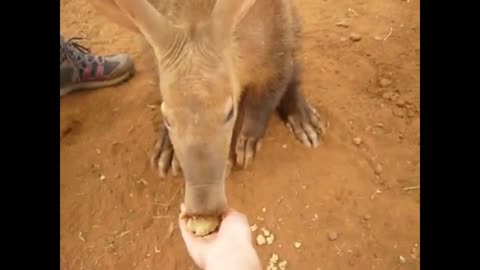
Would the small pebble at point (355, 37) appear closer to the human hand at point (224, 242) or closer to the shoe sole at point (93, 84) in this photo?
the shoe sole at point (93, 84)

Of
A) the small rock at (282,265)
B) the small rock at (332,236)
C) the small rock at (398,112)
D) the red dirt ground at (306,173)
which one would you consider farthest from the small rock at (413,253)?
the small rock at (398,112)

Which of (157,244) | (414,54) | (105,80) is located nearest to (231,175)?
(157,244)

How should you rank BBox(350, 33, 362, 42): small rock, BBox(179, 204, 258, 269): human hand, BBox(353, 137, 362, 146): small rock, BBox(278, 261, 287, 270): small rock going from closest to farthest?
BBox(179, 204, 258, 269): human hand
BBox(278, 261, 287, 270): small rock
BBox(353, 137, 362, 146): small rock
BBox(350, 33, 362, 42): small rock

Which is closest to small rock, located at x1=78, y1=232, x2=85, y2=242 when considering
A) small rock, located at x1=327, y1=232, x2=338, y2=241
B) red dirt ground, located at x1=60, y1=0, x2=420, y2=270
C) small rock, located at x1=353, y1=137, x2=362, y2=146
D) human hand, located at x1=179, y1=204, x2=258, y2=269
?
red dirt ground, located at x1=60, y1=0, x2=420, y2=270

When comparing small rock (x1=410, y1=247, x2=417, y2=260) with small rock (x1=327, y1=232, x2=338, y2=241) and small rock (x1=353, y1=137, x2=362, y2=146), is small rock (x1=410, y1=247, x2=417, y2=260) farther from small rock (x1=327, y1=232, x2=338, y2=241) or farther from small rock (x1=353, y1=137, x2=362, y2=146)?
small rock (x1=353, y1=137, x2=362, y2=146)

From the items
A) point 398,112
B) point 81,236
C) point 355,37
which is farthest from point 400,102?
point 81,236

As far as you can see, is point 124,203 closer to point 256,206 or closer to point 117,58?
point 256,206

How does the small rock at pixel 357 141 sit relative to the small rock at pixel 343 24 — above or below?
below
